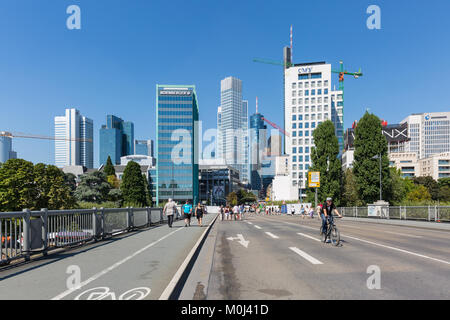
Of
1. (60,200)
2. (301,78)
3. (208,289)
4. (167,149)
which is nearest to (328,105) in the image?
(301,78)

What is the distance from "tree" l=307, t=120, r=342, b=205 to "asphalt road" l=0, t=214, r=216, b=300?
47.3 meters

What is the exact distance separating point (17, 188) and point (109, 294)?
142 ft

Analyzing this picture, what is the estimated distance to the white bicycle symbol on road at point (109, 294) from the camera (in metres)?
5.43

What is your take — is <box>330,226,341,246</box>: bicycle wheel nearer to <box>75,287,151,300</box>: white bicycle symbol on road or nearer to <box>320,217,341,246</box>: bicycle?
<box>320,217,341,246</box>: bicycle

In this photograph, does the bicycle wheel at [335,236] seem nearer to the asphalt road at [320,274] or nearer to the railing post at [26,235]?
the asphalt road at [320,274]

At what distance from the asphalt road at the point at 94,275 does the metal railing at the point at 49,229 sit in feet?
1.26

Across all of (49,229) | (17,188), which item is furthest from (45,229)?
(17,188)

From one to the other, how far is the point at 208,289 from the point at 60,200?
41.3 meters

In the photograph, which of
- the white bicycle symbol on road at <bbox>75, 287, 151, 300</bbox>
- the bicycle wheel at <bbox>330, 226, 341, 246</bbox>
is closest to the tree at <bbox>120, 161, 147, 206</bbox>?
the bicycle wheel at <bbox>330, 226, 341, 246</bbox>

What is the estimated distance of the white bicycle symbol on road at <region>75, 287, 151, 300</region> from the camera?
214 inches

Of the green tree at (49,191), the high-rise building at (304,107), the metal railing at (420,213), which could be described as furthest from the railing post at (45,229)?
the high-rise building at (304,107)

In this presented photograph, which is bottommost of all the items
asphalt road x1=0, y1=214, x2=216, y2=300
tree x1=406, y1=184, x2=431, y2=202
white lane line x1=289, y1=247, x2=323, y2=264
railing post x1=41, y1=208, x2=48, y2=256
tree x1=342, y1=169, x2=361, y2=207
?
tree x1=406, y1=184, x2=431, y2=202

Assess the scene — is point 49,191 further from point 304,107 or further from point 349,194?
point 304,107
